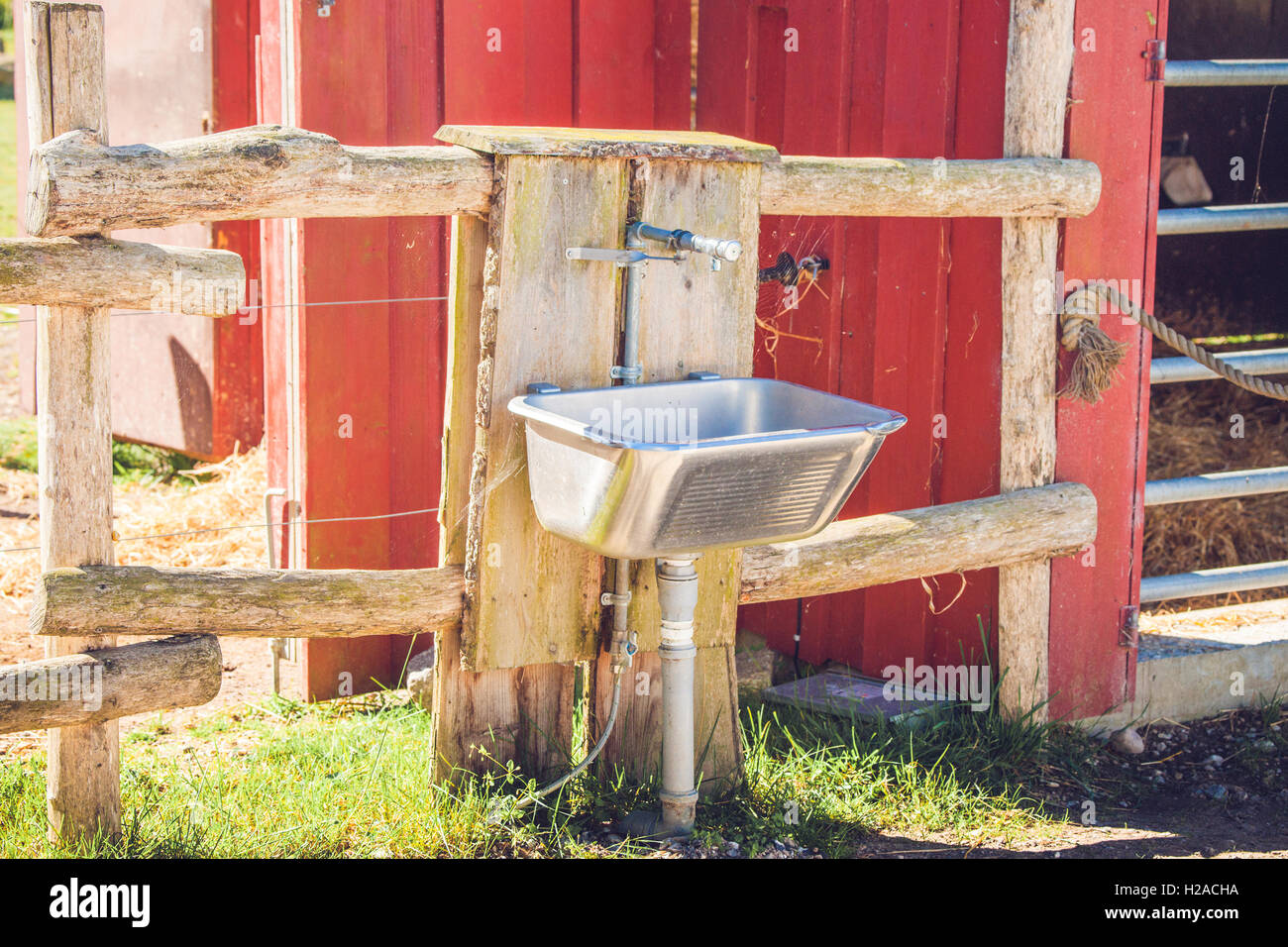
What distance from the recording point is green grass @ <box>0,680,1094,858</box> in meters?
3.34

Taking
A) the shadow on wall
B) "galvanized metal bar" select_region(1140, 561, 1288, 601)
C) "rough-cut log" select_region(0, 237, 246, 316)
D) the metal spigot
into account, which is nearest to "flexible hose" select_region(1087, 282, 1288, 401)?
"galvanized metal bar" select_region(1140, 561, 1288, 601)

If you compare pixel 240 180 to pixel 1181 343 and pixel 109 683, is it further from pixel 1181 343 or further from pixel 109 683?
pixel 1181 343

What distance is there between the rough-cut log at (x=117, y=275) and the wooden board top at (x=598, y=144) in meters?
0.63

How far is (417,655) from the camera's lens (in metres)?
4.64

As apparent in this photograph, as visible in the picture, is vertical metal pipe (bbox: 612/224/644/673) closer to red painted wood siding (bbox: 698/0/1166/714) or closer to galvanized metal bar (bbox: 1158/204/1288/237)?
red painted wood siding (bbox: 698/0/1166/714)

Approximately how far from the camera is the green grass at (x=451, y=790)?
3.34 m

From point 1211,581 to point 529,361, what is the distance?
2459 mm

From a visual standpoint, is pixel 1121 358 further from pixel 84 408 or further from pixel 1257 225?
pixel 84 408

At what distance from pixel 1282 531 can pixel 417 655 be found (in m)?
3.47

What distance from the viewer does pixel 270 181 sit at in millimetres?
3066

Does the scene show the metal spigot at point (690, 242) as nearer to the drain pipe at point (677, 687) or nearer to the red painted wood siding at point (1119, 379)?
the drain pipe at point (677, 687)

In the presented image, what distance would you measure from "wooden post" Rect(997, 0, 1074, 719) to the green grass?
268mm

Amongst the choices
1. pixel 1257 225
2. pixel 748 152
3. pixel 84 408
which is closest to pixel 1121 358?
pixel 1257 225

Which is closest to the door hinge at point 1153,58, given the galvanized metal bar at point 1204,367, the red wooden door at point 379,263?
the galvanized metal bar at point 1204,367
